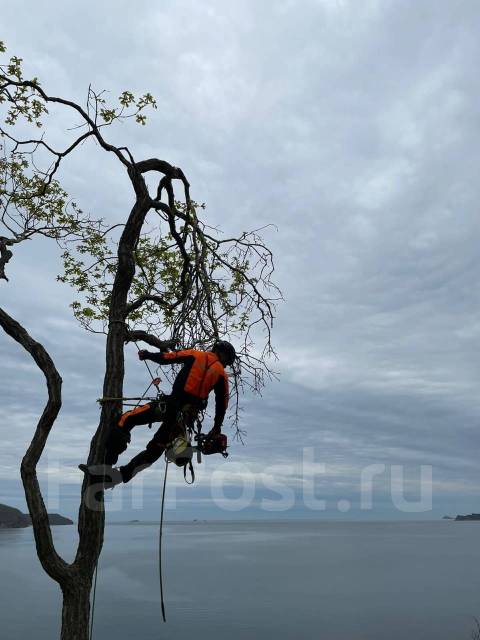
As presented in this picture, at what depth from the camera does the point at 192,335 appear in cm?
795

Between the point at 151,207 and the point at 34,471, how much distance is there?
3.90 m

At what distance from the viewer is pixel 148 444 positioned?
740 cm

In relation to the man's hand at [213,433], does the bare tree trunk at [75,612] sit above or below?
below

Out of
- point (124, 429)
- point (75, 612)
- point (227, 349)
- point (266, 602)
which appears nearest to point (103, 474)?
→ point (124, 429)

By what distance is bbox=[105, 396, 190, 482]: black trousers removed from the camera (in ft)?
23.4

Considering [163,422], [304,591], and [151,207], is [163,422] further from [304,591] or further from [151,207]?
[304,591]

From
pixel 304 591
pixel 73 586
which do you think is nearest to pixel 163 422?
pixel 73 586

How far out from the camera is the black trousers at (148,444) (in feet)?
23.4

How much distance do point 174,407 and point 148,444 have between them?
76cm

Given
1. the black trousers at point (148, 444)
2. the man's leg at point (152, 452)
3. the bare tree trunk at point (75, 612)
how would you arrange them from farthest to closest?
the bare tree trunk at point (75, 612), the man's leg at point (152, 452), the black trousers at point (148, 444)

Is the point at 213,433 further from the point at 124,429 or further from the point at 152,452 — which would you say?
the point at 124,429

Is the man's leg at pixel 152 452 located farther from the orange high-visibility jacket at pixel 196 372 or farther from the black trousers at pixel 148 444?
the orange high-visibility jacket at pixel 196 372

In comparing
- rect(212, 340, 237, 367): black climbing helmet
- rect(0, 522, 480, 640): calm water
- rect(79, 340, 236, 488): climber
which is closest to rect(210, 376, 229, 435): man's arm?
rect(79, 340, 236, 488): climber

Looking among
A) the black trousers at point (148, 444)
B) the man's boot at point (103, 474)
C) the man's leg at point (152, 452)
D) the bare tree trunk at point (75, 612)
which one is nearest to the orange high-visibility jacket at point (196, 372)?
the black trousers at point (148, 444)
